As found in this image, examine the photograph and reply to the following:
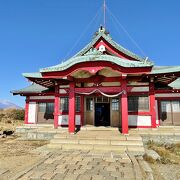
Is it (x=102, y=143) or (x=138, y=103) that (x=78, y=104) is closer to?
(x=138, y=103)

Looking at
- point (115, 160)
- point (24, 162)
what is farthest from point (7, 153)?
point (115, 160)

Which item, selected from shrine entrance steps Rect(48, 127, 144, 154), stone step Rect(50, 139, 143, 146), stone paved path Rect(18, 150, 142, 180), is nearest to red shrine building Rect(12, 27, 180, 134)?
shrine entrance steps Rect(48, 127, 144, 154)

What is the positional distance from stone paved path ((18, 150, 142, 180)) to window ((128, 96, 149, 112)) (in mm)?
5509

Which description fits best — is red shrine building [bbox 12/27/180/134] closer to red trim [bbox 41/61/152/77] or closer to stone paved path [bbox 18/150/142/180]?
red trim [bbox 41/61/152/77]

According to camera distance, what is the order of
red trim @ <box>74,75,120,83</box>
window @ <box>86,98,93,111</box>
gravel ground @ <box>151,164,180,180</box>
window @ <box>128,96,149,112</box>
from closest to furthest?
gravel ground @ <box>151,164,180,180</box>
red trim @ <box>74,75,120,83</box>
window @ <box>128,96,149,112</box>
window @ <box>86,98,93,111</box>

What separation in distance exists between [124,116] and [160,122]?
584 centimetres

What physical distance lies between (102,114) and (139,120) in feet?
10.1

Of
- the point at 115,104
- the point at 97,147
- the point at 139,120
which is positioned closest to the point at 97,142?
the point at 97,147

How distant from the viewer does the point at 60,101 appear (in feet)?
47.9

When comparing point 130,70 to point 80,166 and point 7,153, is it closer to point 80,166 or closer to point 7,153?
point 80,166

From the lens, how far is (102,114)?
1480 cm

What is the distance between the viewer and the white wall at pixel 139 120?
12633 millimetres

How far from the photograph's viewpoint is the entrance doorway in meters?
14.6

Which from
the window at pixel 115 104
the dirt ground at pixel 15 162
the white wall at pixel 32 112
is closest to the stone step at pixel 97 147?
the dirt ground at pixel 15 162
